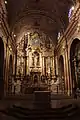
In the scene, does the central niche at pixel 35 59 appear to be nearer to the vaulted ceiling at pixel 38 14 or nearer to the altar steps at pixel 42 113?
the vaulted ceiling at pixel 38 14

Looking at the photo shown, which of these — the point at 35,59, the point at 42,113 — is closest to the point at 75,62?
the point at 42,113

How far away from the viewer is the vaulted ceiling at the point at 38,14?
14.1 m

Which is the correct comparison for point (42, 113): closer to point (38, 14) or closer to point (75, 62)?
point (75, 62)

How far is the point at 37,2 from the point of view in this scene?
14719 millimetres

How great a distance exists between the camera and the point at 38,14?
17.0 m

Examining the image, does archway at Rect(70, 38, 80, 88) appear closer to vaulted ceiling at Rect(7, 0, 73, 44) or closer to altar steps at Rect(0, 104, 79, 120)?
vaulted ceiling at Rect(7, 0, 73, 44)

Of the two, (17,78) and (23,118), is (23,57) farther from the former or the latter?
(23,118)

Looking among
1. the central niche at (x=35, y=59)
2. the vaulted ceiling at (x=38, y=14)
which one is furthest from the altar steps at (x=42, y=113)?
the central niche at (x=35, y=59)

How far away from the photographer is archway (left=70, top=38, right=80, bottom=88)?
12091mm

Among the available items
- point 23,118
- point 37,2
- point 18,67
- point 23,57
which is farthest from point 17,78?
point 23,118

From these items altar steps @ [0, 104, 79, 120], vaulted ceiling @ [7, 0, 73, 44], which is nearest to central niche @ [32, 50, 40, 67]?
vaulted ceiling @ [7, 0, 73, 44]

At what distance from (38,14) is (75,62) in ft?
26.8

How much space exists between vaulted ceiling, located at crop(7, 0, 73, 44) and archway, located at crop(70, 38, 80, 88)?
10.8 ft

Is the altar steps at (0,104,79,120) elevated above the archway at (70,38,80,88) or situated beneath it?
situated beneath
